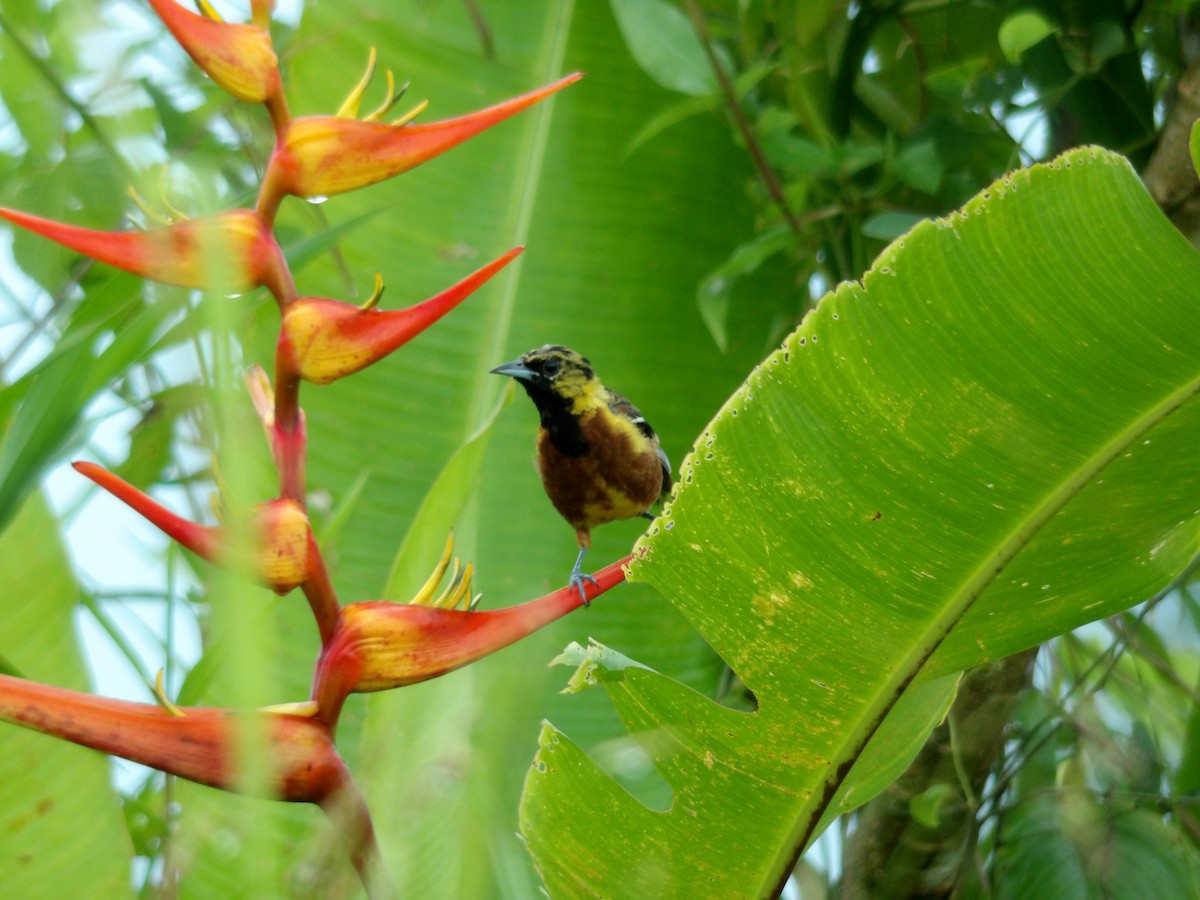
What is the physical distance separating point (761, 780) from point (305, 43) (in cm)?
124

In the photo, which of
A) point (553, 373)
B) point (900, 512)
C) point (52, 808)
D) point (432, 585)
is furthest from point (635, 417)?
point (432, 585)

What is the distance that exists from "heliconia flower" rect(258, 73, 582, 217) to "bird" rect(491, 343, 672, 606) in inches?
39.9

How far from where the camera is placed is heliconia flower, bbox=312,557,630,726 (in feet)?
2.16

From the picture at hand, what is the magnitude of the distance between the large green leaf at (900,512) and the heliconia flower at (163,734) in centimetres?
36

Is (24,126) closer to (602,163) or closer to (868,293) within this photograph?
(602,163)

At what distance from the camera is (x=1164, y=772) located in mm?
1594

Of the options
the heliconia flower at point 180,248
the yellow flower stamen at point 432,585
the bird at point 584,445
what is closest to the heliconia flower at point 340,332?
the heliconia flower at point 180,248

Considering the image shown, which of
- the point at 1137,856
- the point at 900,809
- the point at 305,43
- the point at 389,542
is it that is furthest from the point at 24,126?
the point at 1137,856

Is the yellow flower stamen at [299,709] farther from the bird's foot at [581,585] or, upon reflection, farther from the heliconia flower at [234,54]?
the heliconia flower at [234,54]

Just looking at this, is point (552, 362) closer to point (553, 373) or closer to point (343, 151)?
point (553, 373)

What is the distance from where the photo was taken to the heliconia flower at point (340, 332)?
643mm

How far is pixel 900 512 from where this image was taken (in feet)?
3.42

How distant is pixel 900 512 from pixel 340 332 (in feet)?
1.87

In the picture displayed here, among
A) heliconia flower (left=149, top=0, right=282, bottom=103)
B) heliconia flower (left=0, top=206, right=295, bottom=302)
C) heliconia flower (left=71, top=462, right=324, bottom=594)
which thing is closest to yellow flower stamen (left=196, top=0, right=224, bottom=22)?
heliconia flower (left=149, top=0, right=282, bottom=103)
